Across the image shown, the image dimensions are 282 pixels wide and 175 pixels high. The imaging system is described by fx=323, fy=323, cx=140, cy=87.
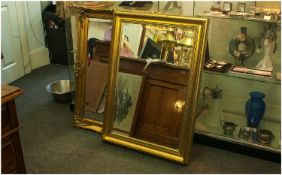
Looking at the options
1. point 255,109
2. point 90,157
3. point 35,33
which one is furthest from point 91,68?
point 35,33

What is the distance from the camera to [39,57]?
3.82 meters

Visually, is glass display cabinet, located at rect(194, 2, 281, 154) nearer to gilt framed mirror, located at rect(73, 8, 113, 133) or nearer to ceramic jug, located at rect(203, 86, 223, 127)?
ceramic jug, located at rect(203, 86, 223, 127)

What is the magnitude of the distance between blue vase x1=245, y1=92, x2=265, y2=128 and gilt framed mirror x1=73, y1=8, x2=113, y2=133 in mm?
1073

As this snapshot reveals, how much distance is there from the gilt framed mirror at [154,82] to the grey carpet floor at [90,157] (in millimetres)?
81

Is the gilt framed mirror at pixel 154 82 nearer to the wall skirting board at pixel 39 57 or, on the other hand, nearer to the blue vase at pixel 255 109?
the blue vase at pixel 255 109

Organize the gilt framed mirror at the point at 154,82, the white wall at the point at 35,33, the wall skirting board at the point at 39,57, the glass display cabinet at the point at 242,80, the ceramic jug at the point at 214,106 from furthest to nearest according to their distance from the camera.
Result: the wall skirting board at the point at 39,57 < the white wall at the point at 35,33 < the ceramic jug at the point at 214,106 < the glass display cabinet at the point at 242,80 < the gilt framed mirror at the point at 154,82

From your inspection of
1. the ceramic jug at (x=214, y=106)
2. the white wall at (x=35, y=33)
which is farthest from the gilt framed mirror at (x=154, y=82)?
the white wall at (x=35, y=33)

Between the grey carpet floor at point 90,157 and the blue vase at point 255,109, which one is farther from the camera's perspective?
the blue vase at point 255,109

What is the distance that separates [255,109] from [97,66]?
1207 mm

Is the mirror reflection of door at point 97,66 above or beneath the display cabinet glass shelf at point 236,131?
above

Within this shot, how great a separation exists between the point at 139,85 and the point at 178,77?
0.99ft

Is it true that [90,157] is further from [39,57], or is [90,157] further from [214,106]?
[39,57]

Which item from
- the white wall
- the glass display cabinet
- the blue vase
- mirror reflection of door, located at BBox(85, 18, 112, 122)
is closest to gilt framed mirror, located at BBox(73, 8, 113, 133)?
mirror reflection of door, located at BBox(85, 18, 112, 122)

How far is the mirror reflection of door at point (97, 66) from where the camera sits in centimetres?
246
